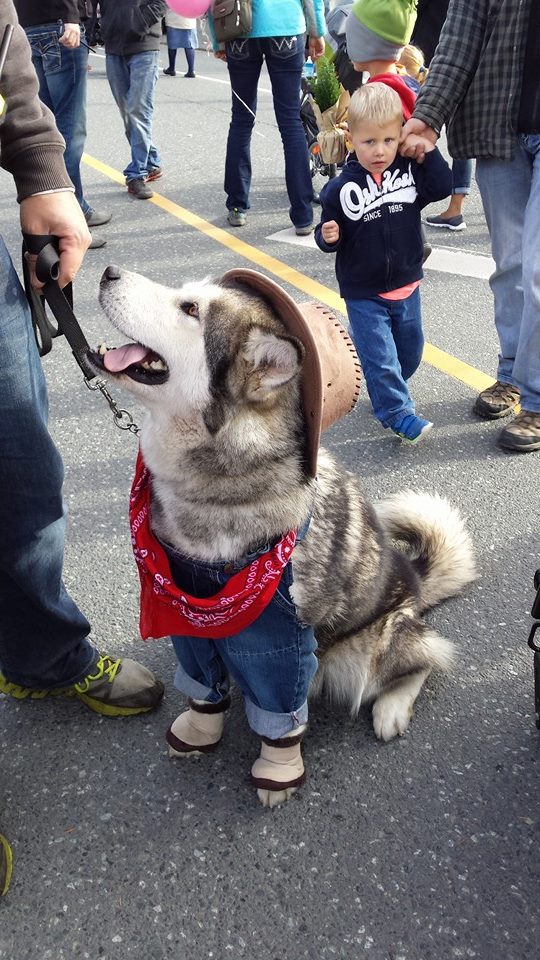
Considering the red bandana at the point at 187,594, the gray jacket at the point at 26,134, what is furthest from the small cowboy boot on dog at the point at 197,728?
the gray jacket at the point at 26,134

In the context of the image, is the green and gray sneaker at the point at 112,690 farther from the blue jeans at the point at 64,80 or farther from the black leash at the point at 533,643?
the blue jeans at the point at 64,80

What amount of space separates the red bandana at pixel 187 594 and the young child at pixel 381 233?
1724 millimetres

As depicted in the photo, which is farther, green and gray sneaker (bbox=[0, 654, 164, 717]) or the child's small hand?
the child's small hand

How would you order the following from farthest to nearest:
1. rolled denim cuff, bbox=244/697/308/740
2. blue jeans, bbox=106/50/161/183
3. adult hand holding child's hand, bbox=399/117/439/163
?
1. blue jeans, bbox=106/50/161/183
2. adult hand holding child's hand, bbox=399/117/439/163
3. rolled denim cuff, bbox=244/697/308/740

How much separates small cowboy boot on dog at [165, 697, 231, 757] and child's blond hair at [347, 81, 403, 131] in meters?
2.26

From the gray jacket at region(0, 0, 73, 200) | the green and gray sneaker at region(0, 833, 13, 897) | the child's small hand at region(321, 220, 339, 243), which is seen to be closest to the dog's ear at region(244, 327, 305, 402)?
the gray jacket at region(0, 0, 73, 200)

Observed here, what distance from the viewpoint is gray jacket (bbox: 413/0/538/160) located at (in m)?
3.21

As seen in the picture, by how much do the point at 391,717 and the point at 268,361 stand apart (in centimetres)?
111

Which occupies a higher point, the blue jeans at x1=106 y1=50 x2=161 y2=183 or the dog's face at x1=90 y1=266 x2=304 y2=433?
the dog's face at x1=90 y1=266 x2=304 y2=433

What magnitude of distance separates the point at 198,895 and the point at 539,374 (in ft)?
8.05

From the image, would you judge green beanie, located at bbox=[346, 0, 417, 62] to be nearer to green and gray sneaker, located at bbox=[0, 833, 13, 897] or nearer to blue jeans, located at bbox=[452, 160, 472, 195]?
blue jeans, located at bbox=[452, 160, 472, 195]

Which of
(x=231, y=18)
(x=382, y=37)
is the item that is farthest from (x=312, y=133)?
(x=382, y=37)

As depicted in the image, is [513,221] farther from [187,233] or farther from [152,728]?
[187,233]

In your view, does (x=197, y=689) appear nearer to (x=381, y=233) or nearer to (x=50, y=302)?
(x=50, y=302)
